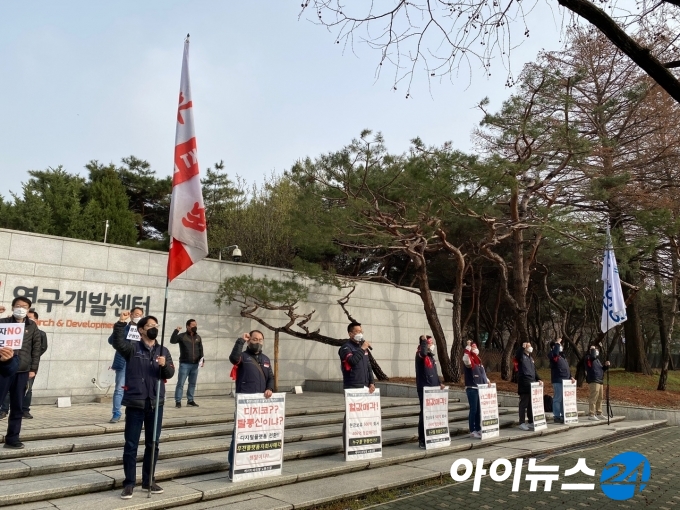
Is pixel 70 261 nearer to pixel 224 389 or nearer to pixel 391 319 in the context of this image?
pixel 224 389

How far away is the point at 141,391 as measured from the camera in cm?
550

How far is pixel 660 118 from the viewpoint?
56.3 ft

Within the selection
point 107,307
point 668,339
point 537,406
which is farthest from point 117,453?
point 668,339

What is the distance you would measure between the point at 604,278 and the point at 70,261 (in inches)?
513

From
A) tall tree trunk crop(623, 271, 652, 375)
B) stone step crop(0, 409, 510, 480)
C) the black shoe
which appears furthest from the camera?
tall tree trunk crop(623, 271, 652, 375)

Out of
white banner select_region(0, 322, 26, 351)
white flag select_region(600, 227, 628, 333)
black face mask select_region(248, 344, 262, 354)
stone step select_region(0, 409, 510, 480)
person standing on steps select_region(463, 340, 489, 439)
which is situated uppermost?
white flag select_region(600, 227, 628, 333)

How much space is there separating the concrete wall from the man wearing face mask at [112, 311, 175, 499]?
702 cm

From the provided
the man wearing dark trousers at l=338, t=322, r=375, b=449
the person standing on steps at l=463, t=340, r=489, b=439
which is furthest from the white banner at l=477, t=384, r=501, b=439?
the man wearing dark trousers at l=338, t=322, r=375, b=449

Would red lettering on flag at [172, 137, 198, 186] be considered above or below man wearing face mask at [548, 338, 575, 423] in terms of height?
above

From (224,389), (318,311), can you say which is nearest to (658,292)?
(318,311)

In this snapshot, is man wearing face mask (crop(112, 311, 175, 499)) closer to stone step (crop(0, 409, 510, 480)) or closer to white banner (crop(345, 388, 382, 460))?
stone step (crop(0, 409, 510, 480))

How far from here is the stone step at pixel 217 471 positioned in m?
5.35

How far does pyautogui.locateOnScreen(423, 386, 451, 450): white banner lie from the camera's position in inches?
329

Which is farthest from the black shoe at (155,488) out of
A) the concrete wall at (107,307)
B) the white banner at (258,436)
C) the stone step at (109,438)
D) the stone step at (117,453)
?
the concrete wall at (107,307)
